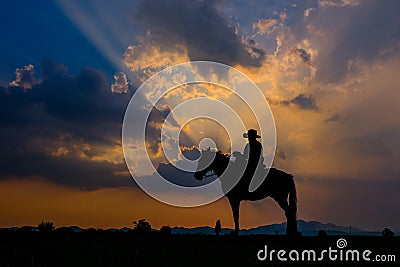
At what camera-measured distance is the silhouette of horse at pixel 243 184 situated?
2872 cm

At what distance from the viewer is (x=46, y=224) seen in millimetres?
28859

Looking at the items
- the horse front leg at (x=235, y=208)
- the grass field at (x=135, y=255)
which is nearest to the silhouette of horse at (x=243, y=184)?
the horse front leg at (x=235, y=208)

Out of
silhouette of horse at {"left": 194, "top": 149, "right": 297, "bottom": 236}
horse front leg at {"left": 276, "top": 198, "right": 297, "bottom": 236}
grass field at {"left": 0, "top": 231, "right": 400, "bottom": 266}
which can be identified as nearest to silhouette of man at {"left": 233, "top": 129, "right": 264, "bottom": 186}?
silhouette of horse at {"left": 194, "top": 149, "right": 297, "bottom": 236}

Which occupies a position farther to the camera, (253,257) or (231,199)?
(231,199)

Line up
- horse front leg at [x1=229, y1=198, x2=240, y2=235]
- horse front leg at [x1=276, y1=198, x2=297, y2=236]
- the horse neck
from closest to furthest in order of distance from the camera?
horse front leg at [x1=229, y1=198, x2=240, y2=235] → horse front leg at [x1=276, y1=198, x2=297, y2=236] → the horse neck

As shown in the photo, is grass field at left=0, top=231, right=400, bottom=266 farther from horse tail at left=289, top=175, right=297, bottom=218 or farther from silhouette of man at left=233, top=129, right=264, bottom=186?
horse tail at left=289, top=175, right=297, bottom=218

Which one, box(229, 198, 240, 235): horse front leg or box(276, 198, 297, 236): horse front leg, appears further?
box(276, 198, 297, 236): horse front leg

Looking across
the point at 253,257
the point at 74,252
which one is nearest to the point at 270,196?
the point at 253,257

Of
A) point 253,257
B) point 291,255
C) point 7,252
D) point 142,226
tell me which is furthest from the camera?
point 142,226

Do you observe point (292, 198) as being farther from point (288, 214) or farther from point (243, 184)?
point (243, 184)

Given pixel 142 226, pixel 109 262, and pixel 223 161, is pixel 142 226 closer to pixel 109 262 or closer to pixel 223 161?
pixel 223 161

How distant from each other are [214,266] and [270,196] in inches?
685

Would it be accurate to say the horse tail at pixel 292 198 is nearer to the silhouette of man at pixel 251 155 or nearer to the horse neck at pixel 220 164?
the silhouette of man at pixel 251 155

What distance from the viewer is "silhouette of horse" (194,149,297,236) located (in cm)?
2872
